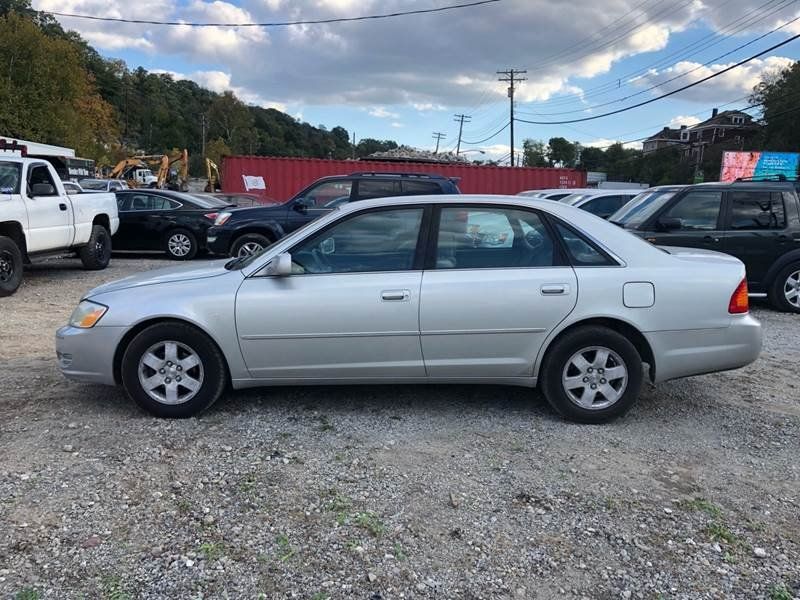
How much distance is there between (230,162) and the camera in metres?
23.9

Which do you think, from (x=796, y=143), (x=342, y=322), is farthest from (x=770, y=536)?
(x=796, y=143)

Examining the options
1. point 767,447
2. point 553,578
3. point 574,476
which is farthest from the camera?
point 767,447

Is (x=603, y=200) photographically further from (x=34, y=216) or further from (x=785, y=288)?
(x=34, y=216)

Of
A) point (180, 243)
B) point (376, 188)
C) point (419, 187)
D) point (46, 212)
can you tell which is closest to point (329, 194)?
point (376, 188)

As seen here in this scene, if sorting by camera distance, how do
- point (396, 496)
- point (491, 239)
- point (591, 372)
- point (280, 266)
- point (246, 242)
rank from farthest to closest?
point (246, 242) → point (491, 239) → point (591, 372) → point (280, 266) → point (396, 496)

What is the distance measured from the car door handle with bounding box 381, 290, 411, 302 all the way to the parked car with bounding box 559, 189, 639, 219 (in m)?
8.17

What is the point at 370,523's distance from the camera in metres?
3.06

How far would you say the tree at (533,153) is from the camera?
327ft

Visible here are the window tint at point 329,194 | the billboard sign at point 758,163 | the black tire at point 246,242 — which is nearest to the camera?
the window tint at point 329,194

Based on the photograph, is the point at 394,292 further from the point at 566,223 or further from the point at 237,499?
the point at 237,499

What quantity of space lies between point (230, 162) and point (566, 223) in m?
21.5

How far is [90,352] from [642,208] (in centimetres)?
706

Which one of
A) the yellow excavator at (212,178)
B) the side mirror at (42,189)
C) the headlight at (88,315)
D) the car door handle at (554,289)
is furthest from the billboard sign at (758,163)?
the headlight at (88,315)

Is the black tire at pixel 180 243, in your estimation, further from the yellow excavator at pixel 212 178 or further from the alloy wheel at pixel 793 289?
the yellow excavator at pixel 212 178
